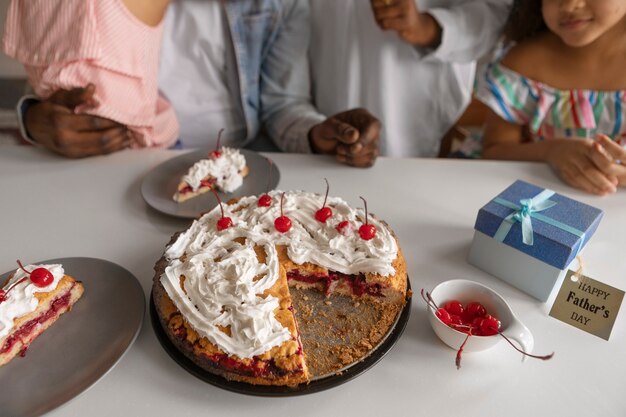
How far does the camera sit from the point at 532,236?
922mm

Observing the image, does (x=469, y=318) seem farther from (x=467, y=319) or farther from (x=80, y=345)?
(x=80, y=345)

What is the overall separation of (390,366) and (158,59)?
1.26 m

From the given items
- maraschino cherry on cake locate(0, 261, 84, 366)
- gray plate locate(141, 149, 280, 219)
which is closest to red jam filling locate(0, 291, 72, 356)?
maraschino cherry on cake locate(0, 261, 84, 366)

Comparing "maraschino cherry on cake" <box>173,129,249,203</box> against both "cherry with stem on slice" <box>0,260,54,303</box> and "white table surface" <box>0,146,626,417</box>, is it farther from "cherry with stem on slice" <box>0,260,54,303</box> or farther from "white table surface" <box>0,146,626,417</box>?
"cherry with stem on slice" <box>0,260,54,303</box>

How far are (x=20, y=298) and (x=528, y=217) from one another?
1017 mm

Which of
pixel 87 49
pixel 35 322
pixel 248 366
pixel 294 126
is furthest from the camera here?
pixel 294 126

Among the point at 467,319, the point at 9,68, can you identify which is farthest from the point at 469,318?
the point at 9,68

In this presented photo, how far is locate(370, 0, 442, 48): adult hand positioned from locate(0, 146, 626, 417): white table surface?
453 millimetres

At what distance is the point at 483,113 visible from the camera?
275 centimetres

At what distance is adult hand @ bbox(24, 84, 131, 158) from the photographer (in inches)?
53.0

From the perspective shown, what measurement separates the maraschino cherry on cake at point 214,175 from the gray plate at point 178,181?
0.02 m

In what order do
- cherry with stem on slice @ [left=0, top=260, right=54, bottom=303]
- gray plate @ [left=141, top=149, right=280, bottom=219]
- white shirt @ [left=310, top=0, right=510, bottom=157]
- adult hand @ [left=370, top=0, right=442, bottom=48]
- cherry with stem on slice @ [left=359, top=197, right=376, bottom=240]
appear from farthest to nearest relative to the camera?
white shirt @ [left=310, top=0, right=510, bottom=157]
adult hand @ [left=370, top=0, right=442, bottom=48]
gray plate @ [left=141, top=149, right=280, bottom=219]
cherry with stem on slice @ [left=359, top=197, right=376, bottom=240]
cherry with stem on slice @ [left=0, top=260, right=54, bottom=303]

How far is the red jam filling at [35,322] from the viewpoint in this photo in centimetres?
83

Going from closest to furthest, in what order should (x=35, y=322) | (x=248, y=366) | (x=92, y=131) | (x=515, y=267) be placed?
(x=248, y=366) < (x=35, y=322) < (x=515, y=267) < (x=92, y=131)
